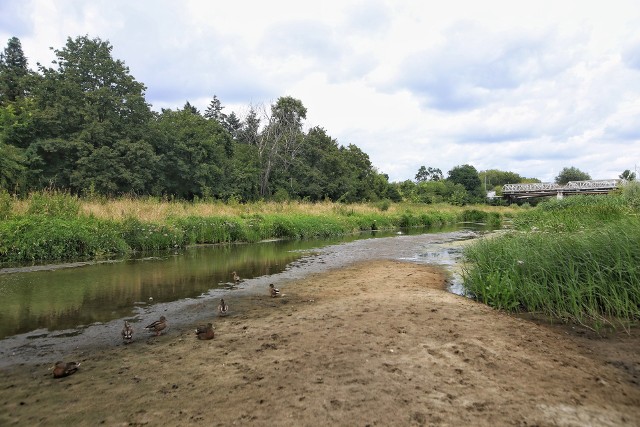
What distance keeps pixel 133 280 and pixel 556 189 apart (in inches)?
3498

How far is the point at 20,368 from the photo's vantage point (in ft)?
13.9

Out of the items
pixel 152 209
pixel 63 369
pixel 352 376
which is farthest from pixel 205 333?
pixel 152 209

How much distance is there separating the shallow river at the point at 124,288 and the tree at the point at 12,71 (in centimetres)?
2611

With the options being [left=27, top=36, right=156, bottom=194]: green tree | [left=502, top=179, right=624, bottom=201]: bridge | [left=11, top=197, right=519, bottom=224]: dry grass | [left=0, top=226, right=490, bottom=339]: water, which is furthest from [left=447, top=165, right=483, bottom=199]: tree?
[left=0, top=226, right=490, bottom=339]: water

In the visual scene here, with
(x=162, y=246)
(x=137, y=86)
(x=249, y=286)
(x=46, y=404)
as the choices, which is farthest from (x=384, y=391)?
(x=137, y=86)

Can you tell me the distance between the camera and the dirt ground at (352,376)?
3.10m

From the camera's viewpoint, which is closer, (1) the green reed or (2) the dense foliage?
(1) the green reed

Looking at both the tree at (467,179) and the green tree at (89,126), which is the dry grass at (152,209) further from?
the tree at (467,179)

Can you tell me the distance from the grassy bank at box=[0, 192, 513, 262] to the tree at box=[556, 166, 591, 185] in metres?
124

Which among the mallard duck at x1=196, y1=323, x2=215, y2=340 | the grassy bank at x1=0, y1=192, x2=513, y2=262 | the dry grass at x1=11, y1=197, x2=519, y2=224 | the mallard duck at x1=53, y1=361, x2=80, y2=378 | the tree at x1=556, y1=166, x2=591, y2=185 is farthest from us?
the tree at x1=556, y1=166, x2=591, y2=185

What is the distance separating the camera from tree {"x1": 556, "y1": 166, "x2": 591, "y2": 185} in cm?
12138

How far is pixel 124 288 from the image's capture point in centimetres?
850

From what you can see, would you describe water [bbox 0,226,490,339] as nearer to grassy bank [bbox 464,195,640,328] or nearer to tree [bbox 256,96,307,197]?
grassy bank [bbox 464,195,640,328]

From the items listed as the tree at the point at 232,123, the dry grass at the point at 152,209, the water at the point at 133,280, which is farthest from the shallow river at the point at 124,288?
the tree at the point at 232,123
